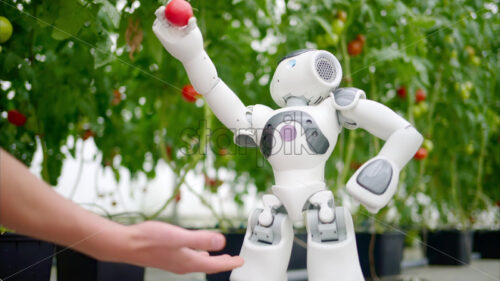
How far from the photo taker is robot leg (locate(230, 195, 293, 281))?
0.81 metres

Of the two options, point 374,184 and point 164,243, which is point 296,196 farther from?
point 164,243

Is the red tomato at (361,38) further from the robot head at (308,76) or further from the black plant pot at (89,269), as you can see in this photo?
the black plant pot at (89,269)

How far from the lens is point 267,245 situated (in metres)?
0.83

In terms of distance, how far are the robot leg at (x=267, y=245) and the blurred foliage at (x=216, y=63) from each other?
439 mm

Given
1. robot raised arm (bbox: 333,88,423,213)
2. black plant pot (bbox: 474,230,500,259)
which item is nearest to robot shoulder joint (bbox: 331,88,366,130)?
robot raised arm (bbox: 333,88,423,213)

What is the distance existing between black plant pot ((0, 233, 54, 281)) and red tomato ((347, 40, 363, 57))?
3.52 feet

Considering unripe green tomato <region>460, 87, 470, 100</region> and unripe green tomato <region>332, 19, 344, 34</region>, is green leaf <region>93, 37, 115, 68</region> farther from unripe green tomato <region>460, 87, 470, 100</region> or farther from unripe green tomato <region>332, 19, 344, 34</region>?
unripe green tomato <region>460, 87, 470, 100</region>

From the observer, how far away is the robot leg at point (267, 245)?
81 centimetres

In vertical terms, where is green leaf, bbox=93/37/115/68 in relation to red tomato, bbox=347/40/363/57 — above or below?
below

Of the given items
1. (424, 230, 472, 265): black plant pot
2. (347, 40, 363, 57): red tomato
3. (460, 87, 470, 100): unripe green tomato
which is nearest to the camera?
(347, 40, 363, 57): red tomato

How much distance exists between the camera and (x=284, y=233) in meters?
0.84

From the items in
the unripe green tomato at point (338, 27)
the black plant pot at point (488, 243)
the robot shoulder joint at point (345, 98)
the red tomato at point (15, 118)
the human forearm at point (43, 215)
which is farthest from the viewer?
the black plant pot at point (488, 243)

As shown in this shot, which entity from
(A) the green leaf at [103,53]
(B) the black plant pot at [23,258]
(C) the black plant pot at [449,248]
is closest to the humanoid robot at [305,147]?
(A) the green leaf at [103,53]

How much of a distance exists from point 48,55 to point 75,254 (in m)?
0.66
